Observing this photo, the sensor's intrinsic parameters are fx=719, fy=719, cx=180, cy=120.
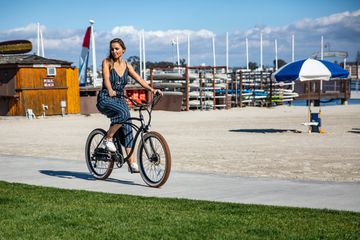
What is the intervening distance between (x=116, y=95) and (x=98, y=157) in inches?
41.2

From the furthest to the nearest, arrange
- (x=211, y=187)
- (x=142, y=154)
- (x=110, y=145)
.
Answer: (x=110, y=145) < (x=142, y=154) < (x=211, y=187)

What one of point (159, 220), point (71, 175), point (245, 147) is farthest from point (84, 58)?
point (159, 220)

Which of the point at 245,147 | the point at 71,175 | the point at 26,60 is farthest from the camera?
the point at 26,60

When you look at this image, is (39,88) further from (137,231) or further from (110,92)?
(137,231)

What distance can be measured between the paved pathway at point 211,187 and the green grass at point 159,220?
56 cm

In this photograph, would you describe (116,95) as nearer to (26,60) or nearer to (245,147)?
(245,147)

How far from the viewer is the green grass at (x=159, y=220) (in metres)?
6.08

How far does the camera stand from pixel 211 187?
9.22 metres

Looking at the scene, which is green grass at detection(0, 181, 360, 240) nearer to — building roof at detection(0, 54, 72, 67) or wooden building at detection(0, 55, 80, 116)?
wooden building at detection(0, 55, 80, 116)

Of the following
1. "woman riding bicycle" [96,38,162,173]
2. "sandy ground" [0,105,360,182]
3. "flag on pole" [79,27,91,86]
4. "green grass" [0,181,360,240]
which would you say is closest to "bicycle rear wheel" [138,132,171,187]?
"woman riding bicycle" [96,38,162,173]

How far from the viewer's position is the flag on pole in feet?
176

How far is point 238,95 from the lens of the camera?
45.7 meters

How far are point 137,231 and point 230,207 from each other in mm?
1511

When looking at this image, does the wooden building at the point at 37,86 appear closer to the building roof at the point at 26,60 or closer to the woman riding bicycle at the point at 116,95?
the building roof at the point at 26,60
